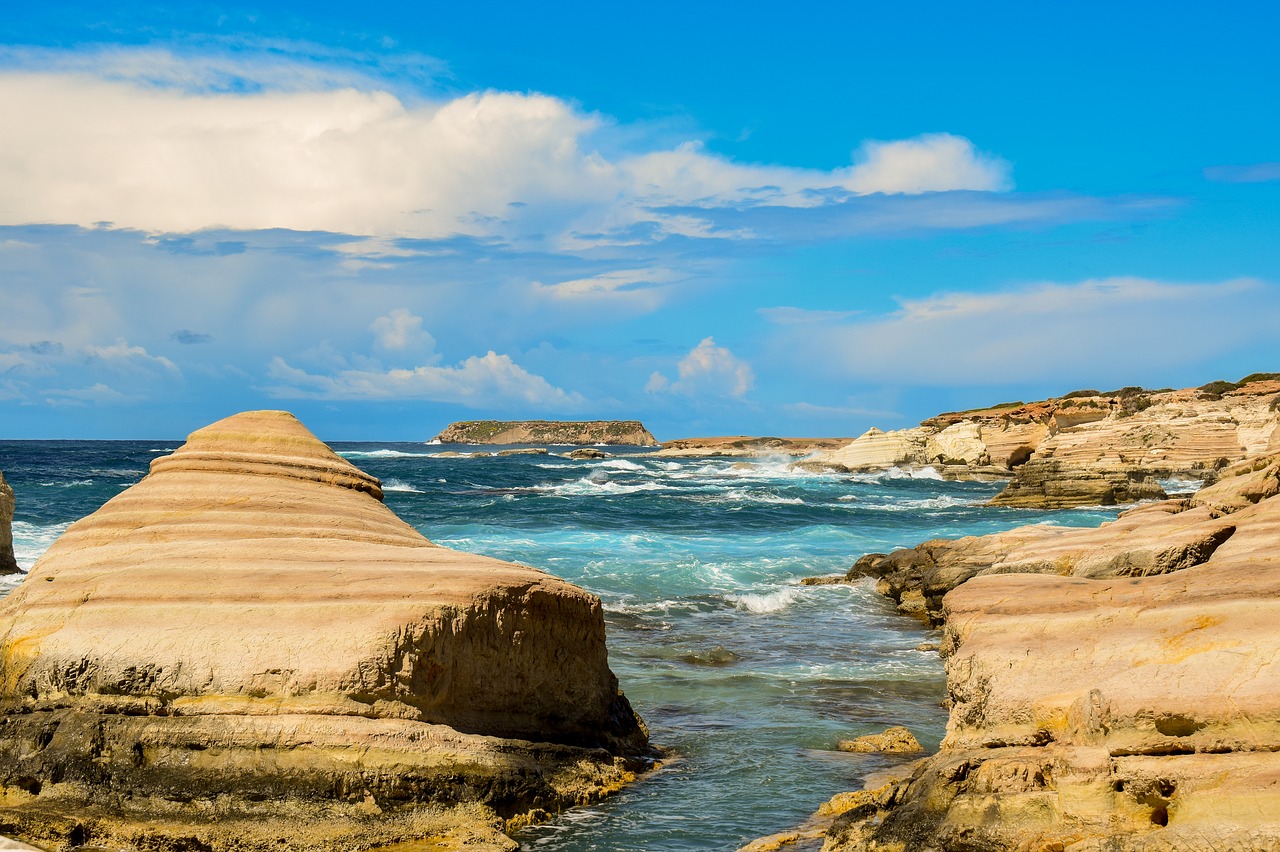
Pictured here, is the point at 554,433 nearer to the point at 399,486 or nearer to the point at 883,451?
the point at 883,451

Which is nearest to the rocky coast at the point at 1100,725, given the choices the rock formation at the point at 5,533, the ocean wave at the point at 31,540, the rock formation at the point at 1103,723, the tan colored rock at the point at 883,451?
the rock formation at the point at 1103,723

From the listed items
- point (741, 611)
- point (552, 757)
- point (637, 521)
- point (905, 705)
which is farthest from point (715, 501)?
point (552, 757)

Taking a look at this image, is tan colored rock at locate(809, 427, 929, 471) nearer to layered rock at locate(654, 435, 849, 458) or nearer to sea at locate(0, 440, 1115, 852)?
sea at locate(0, 440, 1115, 852)

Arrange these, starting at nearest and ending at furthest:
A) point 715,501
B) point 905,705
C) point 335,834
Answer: point 335,834 < point 905,705 < point 715,501

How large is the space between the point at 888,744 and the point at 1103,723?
3.88 m

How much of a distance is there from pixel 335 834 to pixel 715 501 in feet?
118

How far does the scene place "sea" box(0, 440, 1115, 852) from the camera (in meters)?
7.84

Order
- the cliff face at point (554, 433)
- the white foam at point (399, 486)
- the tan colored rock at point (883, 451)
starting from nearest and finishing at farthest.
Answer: the white foam at point (399, 486) < the tan colored rock at point (883, 451) < the cliff face at point (554, 433)

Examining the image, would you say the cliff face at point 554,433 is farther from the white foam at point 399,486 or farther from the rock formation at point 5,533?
the rock formation at point 5,533

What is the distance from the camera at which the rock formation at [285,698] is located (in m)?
6.58

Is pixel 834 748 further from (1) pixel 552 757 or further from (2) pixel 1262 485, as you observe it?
(2) pixel 1262 485

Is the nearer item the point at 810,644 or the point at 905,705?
the point at 905,705

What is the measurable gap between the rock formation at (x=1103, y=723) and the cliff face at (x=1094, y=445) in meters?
22.3

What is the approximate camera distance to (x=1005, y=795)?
5465 mm
